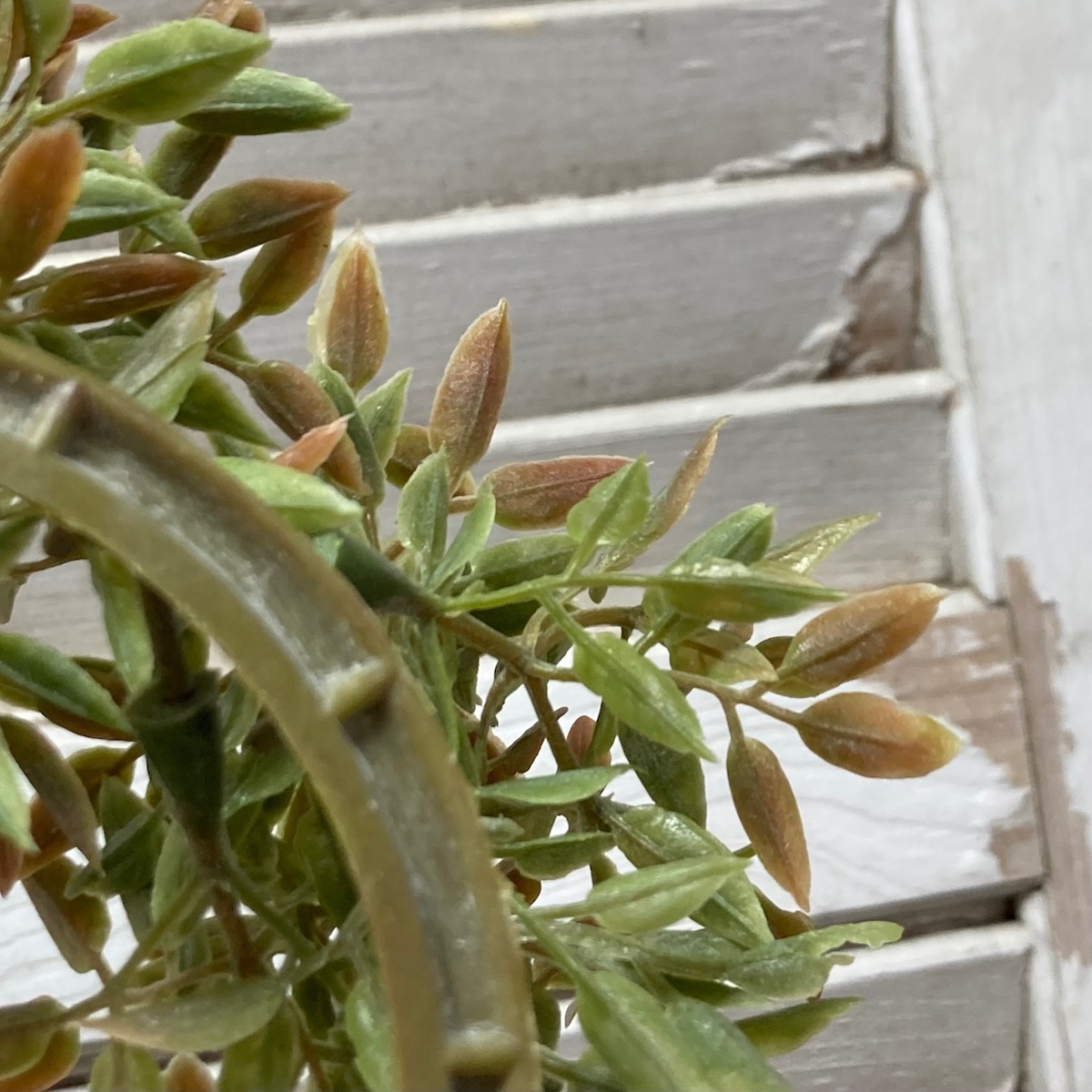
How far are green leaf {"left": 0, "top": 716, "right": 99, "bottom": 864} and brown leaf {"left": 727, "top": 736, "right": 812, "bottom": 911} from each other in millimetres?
145

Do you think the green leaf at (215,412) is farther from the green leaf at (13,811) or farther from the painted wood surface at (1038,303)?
the painted wood surface at (1038,303)

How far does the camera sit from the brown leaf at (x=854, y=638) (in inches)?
8.6

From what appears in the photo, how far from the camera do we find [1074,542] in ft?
1.86

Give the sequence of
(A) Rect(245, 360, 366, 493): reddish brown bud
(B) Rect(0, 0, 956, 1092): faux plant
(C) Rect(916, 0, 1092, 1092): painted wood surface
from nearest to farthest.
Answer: (B) Rect(0, 0, 956, 1092): faux plant < (A) Rect(245, 360, 366, 493): reddish brown bud < (C) Rect(916, 0, 1092, 1092): painted wood surface

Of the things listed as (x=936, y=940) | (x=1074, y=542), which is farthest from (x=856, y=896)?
(x=1074, y=542)

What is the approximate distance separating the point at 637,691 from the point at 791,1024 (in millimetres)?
90

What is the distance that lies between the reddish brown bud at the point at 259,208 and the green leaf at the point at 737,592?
0.12m

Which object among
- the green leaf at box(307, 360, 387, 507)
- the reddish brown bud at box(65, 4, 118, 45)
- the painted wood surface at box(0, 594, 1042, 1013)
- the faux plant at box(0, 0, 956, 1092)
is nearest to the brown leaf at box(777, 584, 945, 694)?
the faux plant at box(0, 0, 956, 1092)

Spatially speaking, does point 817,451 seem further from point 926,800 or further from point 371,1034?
point 371,1034

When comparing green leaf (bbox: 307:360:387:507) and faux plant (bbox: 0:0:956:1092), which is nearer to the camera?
faux plant (bbox: 0:0:956:1092)

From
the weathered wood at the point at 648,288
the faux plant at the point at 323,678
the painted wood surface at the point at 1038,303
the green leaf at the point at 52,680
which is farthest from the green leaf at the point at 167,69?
the painted wood surface at the point at 1038,303

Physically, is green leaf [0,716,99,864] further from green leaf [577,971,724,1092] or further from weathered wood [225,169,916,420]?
weathered wood [225,169,916,420]

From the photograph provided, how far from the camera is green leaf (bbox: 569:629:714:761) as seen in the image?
18cm

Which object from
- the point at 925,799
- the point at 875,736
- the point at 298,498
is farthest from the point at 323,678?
the point at 925,799
